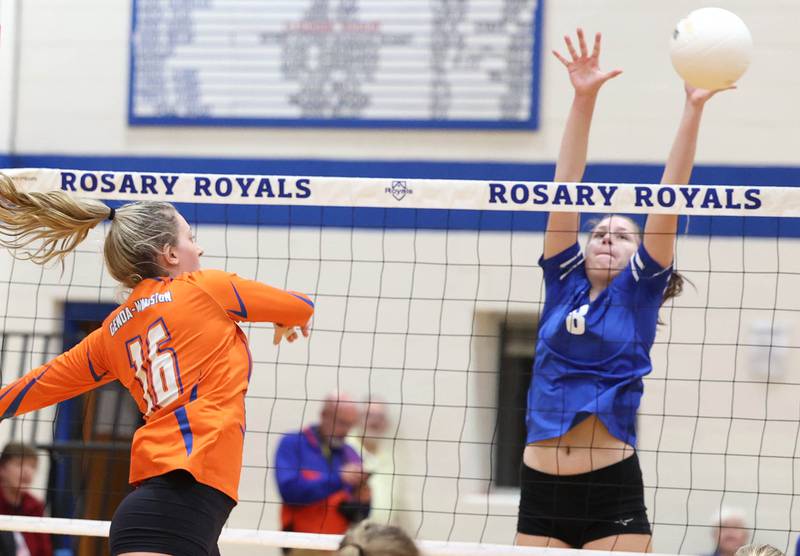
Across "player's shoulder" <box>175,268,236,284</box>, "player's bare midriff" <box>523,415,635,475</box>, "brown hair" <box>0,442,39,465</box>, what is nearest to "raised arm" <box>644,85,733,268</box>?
"player's bare midriff" <box>523,415,635,475</box>

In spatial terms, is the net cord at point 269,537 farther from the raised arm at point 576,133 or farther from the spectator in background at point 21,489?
the spectator in background at point 21,489

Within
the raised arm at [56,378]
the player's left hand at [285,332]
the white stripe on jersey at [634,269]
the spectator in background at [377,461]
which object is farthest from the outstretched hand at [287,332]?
the spectator in background at [377,461]

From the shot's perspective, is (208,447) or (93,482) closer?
(208,447)

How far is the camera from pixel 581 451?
12.9 ft

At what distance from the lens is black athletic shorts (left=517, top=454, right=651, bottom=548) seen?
391cm

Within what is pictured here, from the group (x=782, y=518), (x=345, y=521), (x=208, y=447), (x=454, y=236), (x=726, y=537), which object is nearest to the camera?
(x=208, y=447)

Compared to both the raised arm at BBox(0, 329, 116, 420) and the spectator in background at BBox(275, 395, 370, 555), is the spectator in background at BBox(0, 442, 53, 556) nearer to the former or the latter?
the spectator in background at BBox(275, 395, 370, 555)

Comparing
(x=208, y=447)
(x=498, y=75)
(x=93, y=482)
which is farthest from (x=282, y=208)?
(x=208, y=447)

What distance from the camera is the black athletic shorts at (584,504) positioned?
12.8 ft

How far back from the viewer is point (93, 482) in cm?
810

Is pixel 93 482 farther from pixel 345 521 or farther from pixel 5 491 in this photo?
pixel 345 521

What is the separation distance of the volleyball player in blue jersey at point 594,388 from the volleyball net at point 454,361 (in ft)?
10.3

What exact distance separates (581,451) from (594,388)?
0.22 metres

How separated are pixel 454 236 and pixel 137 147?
2.37 metres
